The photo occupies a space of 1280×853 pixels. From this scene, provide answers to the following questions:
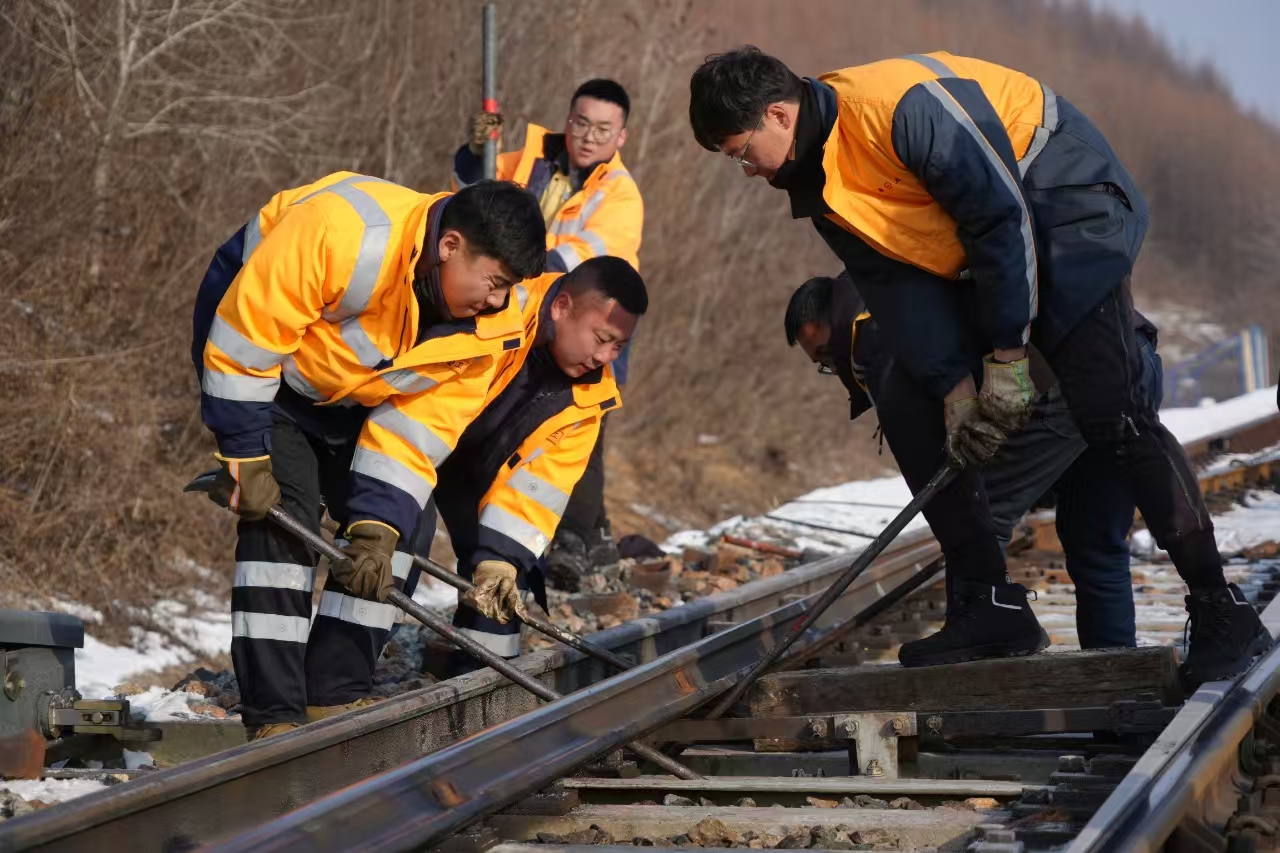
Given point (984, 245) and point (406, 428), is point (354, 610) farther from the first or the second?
point (984, 245)

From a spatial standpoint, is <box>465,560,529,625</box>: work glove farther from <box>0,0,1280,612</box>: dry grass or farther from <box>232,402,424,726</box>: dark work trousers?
<box>0,0,1280,612</box>: dry grass

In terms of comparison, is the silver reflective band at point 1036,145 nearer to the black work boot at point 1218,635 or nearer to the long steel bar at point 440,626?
the black work boot at point 1218,635

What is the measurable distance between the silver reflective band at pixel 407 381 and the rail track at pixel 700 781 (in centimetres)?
91

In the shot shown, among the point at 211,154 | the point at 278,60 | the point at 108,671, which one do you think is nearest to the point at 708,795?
the point at 108,671

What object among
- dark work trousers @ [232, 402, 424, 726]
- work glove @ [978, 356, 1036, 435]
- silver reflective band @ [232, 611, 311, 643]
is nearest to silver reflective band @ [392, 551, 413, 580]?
dark work trousers @ [232, 402, 424, 726]

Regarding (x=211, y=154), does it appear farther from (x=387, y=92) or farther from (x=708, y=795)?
(x=708, y=795)

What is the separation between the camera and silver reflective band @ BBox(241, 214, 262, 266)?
4.77m

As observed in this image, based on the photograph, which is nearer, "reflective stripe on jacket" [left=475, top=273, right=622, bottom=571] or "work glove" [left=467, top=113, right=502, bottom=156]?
"reflective stripe on jacket" [left=475, top=273, right=622, bottom=571]

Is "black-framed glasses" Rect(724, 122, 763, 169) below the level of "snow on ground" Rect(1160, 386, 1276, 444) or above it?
above

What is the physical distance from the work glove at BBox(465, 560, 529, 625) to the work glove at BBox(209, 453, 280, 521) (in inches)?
31.9

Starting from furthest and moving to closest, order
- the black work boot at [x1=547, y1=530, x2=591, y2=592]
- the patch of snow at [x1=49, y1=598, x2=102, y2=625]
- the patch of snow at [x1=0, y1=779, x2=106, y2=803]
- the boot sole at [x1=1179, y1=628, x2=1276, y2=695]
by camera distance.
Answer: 1. the patch of snow at [x1=49, y1=598, x2=102, y2=625]
2. the black work boot at [x1=547, y1=530, x2=591, y2=592]
3. the boot sole at [x1=1179, y1=628, x2=1276, y2=695]
4. the patch of snow at [x1=0, y1=779, x2=106, y2=803]

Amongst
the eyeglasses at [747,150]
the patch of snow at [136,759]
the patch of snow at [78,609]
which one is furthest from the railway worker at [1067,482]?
the patch of snow at [78,609]

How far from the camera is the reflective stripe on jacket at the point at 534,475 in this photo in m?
5.33

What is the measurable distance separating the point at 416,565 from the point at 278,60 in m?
7.04
